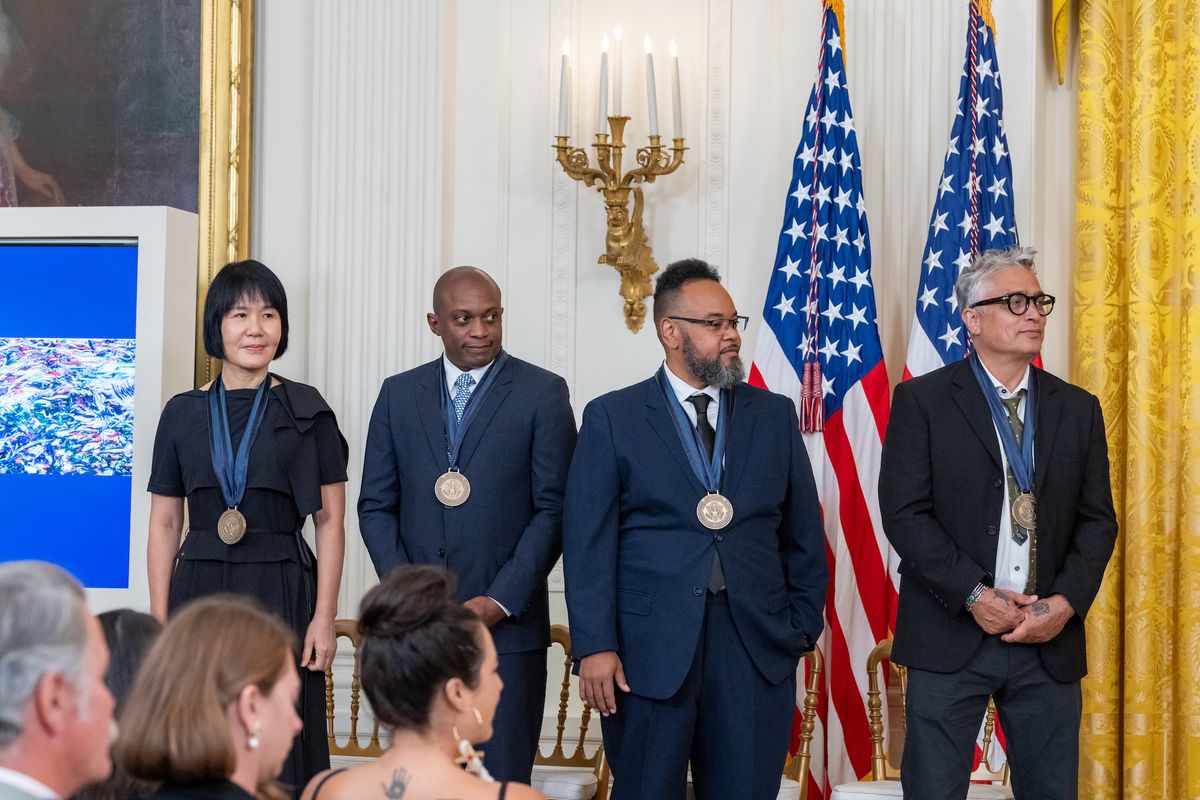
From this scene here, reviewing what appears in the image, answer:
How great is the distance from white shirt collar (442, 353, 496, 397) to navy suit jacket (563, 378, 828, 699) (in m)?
0.47

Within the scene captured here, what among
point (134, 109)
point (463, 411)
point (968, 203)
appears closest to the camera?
point (463, 411)

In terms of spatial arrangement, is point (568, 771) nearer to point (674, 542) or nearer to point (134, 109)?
point (674, 542)

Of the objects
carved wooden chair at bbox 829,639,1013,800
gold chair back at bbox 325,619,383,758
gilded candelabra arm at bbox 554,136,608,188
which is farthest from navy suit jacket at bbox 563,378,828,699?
gilded candelabra arm at bbox 554,136,608,188

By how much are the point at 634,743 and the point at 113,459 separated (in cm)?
263

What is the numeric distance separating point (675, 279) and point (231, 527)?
1.60 metres

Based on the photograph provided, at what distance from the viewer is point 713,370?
14.0 ft

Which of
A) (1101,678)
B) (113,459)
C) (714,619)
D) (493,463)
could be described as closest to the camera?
(714,619)

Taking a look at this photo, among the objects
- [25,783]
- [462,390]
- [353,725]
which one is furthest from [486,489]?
[25,783]

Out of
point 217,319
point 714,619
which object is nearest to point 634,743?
point 714,619

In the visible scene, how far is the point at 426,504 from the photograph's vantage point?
4492 millimetres

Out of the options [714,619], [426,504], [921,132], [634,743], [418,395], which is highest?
[921,132]

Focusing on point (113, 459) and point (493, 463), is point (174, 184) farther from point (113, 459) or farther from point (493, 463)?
point (493, 463)

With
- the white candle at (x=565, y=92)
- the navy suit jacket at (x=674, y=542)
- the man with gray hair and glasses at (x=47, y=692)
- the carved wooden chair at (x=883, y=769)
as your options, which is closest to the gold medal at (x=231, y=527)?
the navy suit jacket at (x=674, y=542)

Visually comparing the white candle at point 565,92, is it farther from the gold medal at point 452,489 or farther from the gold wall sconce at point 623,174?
the gold medal at point 452,489
